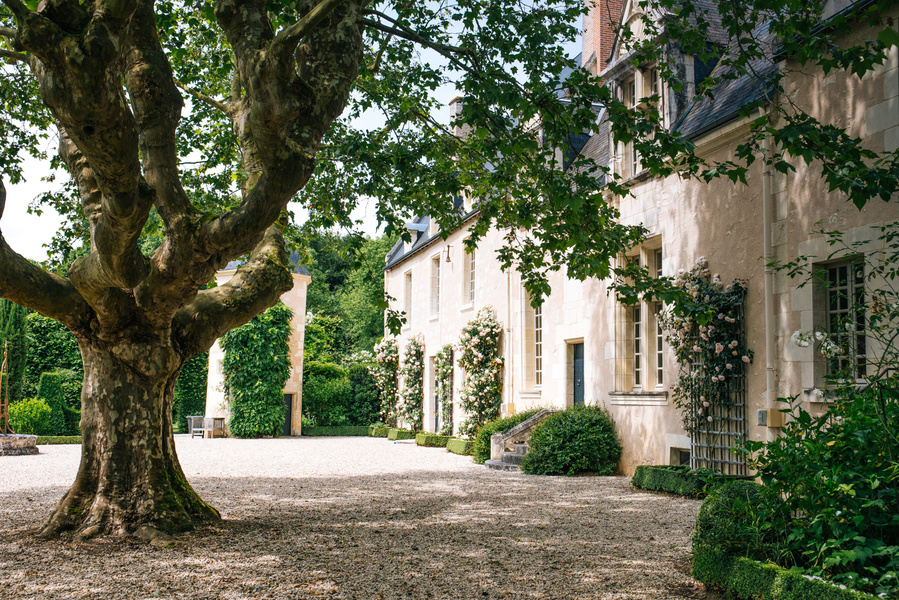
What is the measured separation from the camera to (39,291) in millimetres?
5723

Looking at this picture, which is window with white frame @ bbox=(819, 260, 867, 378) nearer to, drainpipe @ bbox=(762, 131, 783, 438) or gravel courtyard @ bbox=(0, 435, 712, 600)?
drainpipe @ bbox=(762, 131, 783, 438)

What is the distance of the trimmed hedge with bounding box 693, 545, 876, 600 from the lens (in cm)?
342

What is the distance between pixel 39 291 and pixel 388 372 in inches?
696

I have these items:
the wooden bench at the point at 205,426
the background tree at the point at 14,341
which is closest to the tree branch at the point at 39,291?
the background tree at the point at 14,341

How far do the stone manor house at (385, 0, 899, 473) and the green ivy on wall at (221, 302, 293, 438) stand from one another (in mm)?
9070

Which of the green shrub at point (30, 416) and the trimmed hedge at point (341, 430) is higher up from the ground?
the green shrub at point (30, 416)

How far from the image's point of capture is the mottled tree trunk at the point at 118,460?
19.4ft

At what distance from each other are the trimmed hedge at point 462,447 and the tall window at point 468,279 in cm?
387

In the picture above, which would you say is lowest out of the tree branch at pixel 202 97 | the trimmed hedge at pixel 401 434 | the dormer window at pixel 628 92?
the trimmed hedge at pixel 401 434

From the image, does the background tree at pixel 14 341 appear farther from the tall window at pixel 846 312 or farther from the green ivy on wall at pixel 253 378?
the tall window at pixel 846 312

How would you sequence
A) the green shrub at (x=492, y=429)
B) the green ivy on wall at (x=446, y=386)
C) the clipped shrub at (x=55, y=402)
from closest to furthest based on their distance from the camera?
the green shrub at (x=492, y=429) → the green ivy on wall at (x=446, y=386) → the clipped shrub at (x=55, y=402)

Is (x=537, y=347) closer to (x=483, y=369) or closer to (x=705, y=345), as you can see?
(x=483, y=369)

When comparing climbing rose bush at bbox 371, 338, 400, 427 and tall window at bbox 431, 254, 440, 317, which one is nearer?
tall window at bbox 431, 254, 440, 317

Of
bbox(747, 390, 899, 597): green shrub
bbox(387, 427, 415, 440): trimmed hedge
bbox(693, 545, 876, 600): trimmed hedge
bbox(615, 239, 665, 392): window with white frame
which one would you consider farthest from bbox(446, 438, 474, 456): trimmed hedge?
bbox(747, 390, 899, 597): green shrub
